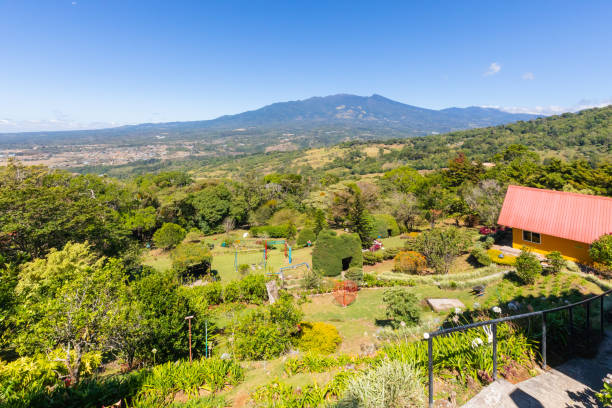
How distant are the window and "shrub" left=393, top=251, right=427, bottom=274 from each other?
633 centimetres

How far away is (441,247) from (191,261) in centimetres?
1736

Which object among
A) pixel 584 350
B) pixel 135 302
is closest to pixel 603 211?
pixel 584 350

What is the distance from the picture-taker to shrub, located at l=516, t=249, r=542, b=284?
1205cm

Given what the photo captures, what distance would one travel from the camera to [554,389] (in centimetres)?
351

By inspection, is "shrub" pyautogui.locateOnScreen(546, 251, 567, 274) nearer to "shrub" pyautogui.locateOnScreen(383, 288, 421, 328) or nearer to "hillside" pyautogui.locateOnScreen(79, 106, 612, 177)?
"shrub" pyautogui.locateOnScreen(383, 288, 421, 328)

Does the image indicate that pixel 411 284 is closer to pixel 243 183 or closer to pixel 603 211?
pixel 603 211

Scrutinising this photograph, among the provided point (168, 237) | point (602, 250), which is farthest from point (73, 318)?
point (168, 237)

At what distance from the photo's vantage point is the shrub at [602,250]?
41.8 feet

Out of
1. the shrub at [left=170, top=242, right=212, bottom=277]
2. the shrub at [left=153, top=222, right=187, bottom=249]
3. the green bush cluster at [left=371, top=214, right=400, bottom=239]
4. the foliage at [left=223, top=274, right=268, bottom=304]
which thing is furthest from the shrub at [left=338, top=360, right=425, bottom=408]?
the shrub at [left=153, top=222, right=187, bottom=249]

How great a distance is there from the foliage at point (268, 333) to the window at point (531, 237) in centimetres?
1631

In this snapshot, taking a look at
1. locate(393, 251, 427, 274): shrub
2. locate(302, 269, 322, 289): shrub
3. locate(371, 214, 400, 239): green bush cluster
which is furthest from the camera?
locate(371, 214, 400, 239): green bush cluster

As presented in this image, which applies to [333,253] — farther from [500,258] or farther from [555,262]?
[555,262]

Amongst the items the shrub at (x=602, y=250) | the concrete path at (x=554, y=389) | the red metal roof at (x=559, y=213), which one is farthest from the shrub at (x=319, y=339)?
the red metal roof at (x=559, y=213)

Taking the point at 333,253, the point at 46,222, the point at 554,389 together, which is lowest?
the point at 333,253
